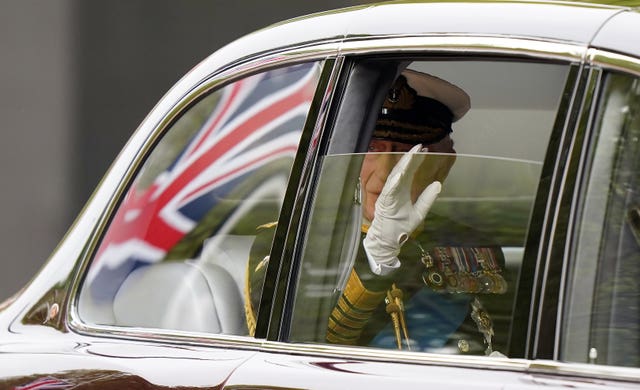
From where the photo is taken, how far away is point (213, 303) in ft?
8.73

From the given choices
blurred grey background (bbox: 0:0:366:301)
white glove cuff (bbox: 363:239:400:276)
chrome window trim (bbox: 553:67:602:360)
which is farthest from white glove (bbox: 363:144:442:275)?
blurred grey background (bbox: 0:0:366:301)

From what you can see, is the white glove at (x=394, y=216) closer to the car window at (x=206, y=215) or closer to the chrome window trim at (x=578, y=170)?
the car window at (x=206, y=215)

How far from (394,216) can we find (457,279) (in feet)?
0.60

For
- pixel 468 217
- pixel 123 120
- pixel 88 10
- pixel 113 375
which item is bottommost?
pixel 113 375

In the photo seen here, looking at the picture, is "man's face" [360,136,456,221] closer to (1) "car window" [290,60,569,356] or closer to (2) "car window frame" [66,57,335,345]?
(1) "car window" [290,60,569,356]

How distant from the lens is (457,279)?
2363 millimetres

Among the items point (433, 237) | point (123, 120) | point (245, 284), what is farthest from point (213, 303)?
point (123, 120)

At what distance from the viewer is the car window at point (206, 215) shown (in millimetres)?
2592

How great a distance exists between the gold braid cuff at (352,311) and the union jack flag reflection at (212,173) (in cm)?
19

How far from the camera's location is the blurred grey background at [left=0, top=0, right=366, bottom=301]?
355 inches

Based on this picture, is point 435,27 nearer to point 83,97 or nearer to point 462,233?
point 462,233

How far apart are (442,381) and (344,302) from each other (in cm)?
36

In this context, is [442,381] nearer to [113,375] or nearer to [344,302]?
[344,302]

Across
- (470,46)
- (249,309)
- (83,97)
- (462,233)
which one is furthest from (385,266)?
(83,97)
